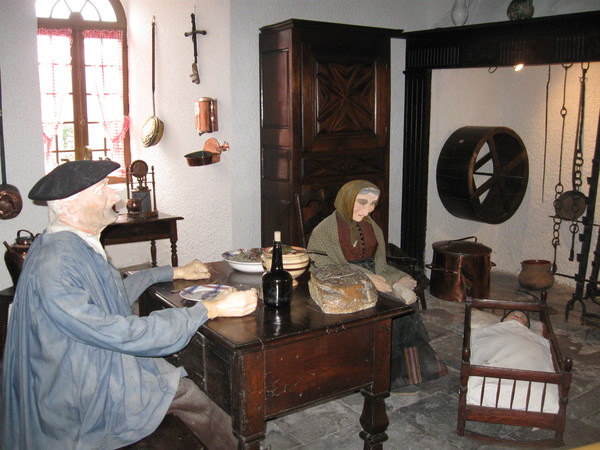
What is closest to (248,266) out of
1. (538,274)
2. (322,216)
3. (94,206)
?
(94,206)

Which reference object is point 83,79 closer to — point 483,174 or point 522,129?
point 483,174

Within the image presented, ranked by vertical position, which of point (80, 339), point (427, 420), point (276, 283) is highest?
point (276, 283)

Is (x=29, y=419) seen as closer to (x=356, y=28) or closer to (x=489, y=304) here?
(x=489, y=304)

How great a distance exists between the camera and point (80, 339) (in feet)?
7.52

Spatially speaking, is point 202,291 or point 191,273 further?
point 191,273

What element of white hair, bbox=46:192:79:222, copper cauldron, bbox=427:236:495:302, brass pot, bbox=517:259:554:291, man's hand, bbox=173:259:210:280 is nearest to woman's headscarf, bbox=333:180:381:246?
man's hand, bbox=173:259:210:280

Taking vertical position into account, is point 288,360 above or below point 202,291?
A: below

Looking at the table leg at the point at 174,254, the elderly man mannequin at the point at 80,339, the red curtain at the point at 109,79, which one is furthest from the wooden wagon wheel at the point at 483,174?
the elderly man mannequin at the point at 80,339

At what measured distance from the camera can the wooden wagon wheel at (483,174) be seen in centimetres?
616

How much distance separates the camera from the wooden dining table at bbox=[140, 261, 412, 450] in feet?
7.81

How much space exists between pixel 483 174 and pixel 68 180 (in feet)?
16.1

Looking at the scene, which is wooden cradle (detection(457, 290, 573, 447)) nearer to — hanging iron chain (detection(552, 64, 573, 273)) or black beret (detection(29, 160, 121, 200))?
black beret (detection(29, 160, 121, 200))

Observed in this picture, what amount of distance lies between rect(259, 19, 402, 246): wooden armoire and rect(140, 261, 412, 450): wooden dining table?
2582 mm

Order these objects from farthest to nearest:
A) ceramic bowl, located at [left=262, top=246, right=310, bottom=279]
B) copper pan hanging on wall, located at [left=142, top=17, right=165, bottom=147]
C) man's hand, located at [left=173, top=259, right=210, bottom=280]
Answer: copper pan hanging on wall, located at [left=142, top=17, right=165, bottom=147]
man's hand, located at [left=173, top=259, right=210, bottom=280]
ceramic bowl, located at [left=262, top=246, right=310, bottom=279]
